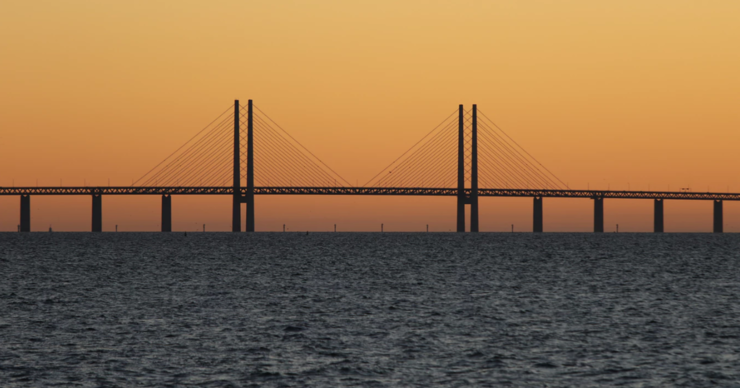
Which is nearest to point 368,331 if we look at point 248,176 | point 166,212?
point 248,176

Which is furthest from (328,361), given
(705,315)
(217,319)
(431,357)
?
(705,315)

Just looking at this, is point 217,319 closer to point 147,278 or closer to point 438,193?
point 147,278

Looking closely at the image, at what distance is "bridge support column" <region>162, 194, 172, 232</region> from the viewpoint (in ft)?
619

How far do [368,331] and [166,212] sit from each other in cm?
15963

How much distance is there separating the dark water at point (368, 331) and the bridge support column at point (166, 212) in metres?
127

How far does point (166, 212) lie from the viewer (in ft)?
620

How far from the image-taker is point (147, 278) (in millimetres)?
62969

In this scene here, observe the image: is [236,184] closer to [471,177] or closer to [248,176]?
[248,176]

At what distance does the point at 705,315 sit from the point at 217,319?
2017 centimetres

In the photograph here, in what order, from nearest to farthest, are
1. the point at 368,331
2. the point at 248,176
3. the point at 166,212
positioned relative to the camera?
the point at 368,331, the point at 248,176, the point at 166,212

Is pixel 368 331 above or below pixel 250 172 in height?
below

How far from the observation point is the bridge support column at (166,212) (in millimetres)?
188625

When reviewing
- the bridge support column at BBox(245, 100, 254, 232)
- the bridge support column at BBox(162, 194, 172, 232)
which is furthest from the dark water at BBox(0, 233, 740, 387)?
the bridge support column at BBox(162, 194, 172, 232)

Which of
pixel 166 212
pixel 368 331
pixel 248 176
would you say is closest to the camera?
pixel 368 331
